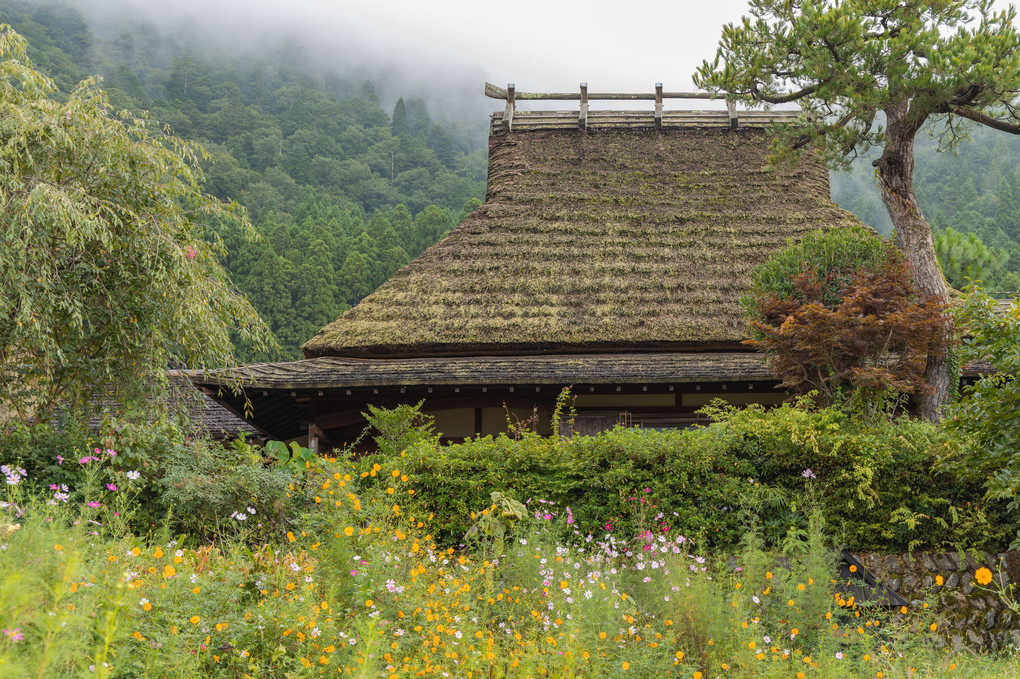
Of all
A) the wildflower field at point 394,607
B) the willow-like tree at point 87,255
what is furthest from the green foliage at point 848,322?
the willow-like tree at point 87,255

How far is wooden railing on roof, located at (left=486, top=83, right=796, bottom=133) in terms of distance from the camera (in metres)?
17.6

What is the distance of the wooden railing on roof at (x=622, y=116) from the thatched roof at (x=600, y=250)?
10.1 inches

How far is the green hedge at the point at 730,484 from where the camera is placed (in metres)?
6.84

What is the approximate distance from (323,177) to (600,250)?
4397 cm

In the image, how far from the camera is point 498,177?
655 inches

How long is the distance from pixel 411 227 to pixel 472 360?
30.2 m

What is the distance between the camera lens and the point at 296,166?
5328 centimetres

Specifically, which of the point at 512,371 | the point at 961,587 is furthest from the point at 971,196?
the point at 961,587

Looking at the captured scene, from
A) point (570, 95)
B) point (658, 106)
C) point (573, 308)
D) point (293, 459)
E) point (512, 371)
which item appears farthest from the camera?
point (570, 95)

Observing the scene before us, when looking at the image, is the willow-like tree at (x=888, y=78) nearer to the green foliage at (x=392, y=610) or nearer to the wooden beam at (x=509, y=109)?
the green foliage at (x=392, y=610)

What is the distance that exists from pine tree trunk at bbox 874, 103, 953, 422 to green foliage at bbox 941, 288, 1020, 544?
10.9 feet

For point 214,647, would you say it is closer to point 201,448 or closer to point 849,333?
point 201,448

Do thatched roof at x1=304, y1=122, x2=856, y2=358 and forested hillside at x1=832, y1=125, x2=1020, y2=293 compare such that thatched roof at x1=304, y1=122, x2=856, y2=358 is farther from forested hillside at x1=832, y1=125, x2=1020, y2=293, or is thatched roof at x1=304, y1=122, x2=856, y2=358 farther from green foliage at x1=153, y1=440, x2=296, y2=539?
forested hillside at x1=832, y1=125, x2=1020, y2=293

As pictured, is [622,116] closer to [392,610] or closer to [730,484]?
[730,484]
